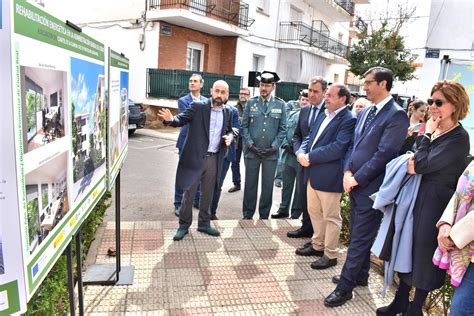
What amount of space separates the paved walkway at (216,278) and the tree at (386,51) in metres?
21.5

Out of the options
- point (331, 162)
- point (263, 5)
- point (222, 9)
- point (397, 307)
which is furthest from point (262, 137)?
point (263, 5)

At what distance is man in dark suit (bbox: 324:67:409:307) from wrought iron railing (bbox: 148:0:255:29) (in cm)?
1333

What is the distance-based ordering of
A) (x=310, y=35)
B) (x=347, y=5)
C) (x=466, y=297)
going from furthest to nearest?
(x=347, y=5)
(x=310, y=35)
(x=466, y=297)

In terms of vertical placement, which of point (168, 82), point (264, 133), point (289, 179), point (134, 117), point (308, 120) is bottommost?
point (289, 179)

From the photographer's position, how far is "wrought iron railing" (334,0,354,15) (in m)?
26.1

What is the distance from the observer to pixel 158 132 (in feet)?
47.0

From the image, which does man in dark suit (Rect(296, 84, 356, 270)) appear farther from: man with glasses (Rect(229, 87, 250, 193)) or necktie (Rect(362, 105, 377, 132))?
man with glasses (Rect(229, 87, 250, 193))

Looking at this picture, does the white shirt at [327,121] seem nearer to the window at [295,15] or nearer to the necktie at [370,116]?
the necktie at [370,116]

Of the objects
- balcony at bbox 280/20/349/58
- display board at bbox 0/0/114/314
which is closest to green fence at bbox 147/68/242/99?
balcony at bbox 280/20/349/58

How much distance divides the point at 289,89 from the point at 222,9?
579cm

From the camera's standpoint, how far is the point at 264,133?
5180 millimetres

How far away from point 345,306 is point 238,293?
3.09 feet

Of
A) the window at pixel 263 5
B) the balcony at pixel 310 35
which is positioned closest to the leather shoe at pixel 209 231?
the window at pixel 263 5

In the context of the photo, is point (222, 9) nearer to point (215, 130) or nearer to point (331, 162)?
point (215, 130)
